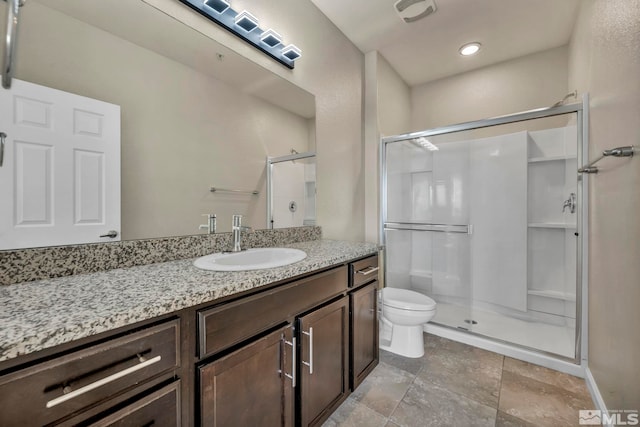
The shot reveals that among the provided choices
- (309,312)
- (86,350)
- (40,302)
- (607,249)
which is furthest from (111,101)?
(607,249)

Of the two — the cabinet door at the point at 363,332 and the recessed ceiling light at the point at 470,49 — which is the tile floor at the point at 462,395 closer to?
the cabinet door at the point at 363,332

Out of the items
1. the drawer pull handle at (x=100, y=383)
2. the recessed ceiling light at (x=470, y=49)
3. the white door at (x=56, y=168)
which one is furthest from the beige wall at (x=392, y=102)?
the drawer pull handle at (x=100, y=383)

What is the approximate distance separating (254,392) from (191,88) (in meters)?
1.31

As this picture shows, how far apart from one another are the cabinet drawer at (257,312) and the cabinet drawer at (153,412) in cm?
11

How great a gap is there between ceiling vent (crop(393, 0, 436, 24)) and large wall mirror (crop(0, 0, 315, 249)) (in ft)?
→ 3.48

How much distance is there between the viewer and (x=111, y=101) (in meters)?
0.99

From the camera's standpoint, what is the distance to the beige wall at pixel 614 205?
1.01 metres

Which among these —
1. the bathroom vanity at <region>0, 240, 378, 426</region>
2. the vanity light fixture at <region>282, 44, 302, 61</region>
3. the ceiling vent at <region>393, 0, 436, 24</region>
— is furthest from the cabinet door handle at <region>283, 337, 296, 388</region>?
the ceiling vent at <region>393, 0, 436, 24</region>

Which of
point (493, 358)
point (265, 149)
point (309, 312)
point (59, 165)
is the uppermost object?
point (265, 149)

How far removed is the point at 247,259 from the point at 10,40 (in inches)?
41.4

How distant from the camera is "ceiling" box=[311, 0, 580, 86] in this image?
188cm

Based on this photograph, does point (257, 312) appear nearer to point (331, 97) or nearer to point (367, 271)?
point (367, 271)

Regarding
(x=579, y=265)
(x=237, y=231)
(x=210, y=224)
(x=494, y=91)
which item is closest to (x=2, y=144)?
(x=210, y=224)

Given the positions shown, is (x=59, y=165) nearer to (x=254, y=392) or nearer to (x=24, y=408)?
(x=24, y=408)
